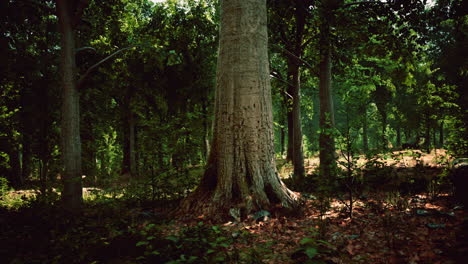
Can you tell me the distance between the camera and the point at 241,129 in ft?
15.5

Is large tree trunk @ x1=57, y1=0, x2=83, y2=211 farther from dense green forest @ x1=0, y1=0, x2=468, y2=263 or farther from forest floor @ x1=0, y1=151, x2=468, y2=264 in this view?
forest floor @ x1=0, y1=151, x2=468, y2=264

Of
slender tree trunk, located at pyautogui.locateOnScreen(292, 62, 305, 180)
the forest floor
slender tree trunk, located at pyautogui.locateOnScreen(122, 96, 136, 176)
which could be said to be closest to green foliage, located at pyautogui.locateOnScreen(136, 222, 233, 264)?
the forest floor

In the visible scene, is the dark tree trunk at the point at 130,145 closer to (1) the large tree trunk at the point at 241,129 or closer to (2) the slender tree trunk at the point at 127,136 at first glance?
(2) the slender tree trunk at the point at 127,136

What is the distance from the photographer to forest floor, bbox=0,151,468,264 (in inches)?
109

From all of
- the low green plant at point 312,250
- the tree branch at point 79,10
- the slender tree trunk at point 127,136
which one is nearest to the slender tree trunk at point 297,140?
the low green plant at point 312,250

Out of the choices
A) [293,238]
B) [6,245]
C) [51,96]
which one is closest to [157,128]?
[6,245]

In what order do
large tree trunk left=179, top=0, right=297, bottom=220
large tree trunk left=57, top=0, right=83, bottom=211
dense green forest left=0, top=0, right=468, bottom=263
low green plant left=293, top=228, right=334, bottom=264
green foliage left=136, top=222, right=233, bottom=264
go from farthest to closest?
1. large tree trunk left=57, top=0, right=83, bottom=211
2. large tree trunk left=179, top=0, right=297, bottom=220
3. dense green forest left=0, top=0, right=468, bottom=263
4. green foliage left=136, top=222, right=233, bottom=264
5. low green plant left=293, top=228, right=334, bottom=264

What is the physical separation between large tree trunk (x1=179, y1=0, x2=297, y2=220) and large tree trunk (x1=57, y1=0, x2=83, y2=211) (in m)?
3.03

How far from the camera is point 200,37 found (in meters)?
18.4

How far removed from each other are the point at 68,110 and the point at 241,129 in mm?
4333

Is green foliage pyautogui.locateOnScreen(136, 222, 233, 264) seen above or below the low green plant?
below

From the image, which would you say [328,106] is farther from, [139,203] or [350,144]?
[139,203]

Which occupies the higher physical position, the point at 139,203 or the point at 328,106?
the point at 328,106

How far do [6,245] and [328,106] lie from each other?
847cm
